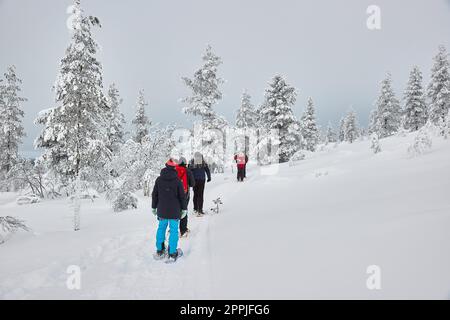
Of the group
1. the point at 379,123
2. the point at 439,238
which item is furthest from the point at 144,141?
the point at 379,123

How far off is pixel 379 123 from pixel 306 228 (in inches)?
1869

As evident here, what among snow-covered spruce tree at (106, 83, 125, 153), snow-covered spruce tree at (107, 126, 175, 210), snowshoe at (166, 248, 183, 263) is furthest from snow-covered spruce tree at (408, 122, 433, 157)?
snow-covered spruce tree at (106, 83, 125, 153)

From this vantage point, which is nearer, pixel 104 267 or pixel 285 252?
pixel 285 252

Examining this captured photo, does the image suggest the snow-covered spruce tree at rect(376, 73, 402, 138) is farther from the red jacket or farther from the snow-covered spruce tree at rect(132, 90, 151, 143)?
the red jacket

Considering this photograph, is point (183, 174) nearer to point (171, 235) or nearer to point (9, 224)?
point (171, 235)

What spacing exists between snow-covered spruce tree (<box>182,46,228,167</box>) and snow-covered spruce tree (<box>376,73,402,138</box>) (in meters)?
33.0

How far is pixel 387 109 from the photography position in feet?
145

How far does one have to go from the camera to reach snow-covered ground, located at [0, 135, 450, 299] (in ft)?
12.0

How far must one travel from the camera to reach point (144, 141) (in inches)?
728

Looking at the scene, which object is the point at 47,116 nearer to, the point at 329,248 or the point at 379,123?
the point at 329,248

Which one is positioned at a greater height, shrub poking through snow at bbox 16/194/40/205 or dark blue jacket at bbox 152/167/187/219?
dark blue jacket at bbox 152/167/187/219

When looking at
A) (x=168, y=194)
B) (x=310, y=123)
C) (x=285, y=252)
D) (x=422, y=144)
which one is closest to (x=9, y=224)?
(x=168, y=194)

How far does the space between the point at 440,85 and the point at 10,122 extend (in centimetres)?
5210

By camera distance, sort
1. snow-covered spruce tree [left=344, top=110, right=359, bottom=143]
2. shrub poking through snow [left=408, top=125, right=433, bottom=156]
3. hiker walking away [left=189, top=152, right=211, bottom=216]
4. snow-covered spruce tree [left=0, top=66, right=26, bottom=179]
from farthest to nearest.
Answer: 1. snow-covered spruce tree [left=344, top=110, right=359, bottom=143]
2. snow-covered spruce tree [left=0, top=66, right=26, bottom=179]
3. shrub poking through snow [left=408, top=125, right=433, bottom=156]
4. hiker walking away [left=189, top=152, right=211, bottom=216]
